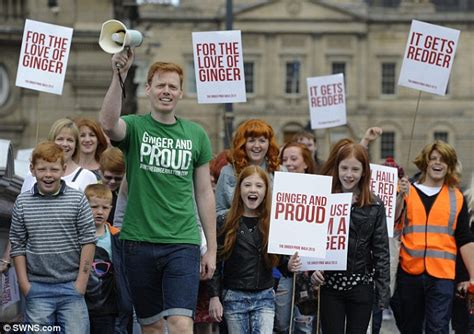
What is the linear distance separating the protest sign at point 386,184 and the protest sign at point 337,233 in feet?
6.02

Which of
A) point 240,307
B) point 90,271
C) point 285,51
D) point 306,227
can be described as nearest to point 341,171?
point 306,227

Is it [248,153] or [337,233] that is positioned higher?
[248,153]

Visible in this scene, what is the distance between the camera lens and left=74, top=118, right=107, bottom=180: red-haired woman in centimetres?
1009

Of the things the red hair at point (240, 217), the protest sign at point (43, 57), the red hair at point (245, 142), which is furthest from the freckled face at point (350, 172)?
the protest sign at point (43, 57)

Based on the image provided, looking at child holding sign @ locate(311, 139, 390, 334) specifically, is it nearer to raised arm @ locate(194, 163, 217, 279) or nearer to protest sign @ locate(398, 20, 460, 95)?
raised arm @ locate(194, 163, 217, 279)

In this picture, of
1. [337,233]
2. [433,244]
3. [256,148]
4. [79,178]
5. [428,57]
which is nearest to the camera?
[337,233]

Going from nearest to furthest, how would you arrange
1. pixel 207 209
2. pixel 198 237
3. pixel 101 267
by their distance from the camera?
pixel 198 237
pixel 207 209
pixel 101 267

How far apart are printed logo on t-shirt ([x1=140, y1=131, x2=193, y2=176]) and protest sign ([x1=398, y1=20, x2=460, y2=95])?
5.99 metres

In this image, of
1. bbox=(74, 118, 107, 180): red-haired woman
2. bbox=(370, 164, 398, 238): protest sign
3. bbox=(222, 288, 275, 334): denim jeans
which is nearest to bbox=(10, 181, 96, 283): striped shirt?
bbox=(222, 288, 275, 334): denim jeans

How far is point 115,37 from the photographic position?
6898mm

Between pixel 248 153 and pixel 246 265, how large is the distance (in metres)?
1.21

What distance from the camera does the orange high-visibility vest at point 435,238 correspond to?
9953 mm

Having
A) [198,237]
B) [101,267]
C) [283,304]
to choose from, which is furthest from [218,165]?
[198,237]

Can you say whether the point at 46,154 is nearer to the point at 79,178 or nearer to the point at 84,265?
the point at 84,265
